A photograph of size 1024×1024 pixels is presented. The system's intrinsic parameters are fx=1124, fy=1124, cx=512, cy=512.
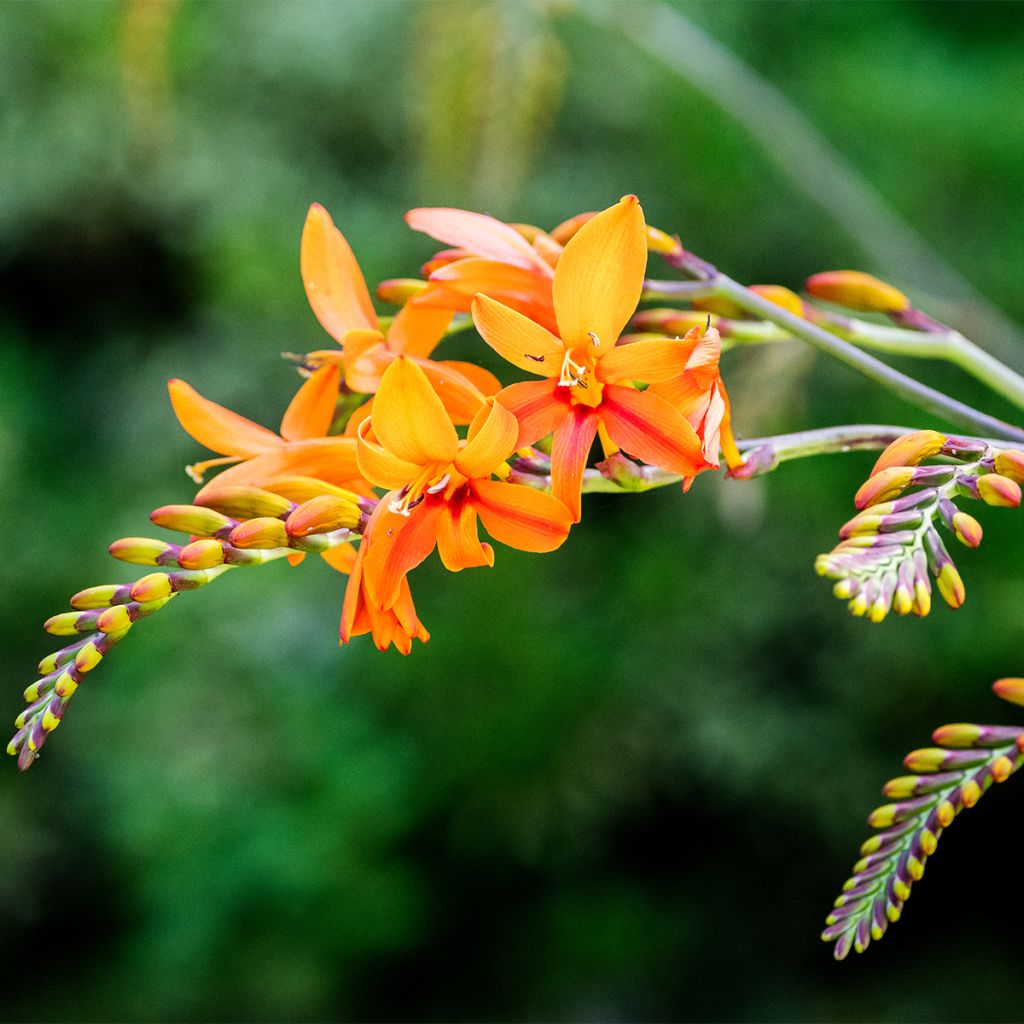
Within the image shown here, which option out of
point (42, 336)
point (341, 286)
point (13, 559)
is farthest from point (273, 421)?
point (341, 286)

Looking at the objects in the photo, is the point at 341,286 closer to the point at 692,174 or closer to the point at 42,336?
the point at 692,174

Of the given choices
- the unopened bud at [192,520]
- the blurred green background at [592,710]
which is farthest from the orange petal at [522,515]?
the blurred green background at [592,710]

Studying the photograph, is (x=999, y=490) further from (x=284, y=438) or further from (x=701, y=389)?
(x=284, y=438)

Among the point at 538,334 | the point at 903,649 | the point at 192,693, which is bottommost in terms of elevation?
the point at 192,693

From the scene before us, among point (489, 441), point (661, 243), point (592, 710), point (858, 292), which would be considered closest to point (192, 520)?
point (489, 441)

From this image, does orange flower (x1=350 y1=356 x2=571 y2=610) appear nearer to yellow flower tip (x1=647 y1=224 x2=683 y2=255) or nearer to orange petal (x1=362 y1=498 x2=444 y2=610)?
orange petal (x1=362 y1=498 x2=444 y2=610)

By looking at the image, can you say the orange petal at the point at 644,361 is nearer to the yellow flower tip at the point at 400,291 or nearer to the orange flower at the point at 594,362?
the orange flower at the point at 594,362
